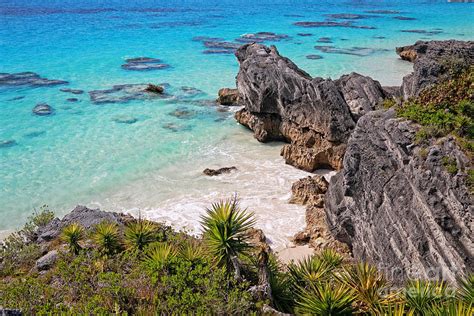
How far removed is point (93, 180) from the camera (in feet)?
69.3

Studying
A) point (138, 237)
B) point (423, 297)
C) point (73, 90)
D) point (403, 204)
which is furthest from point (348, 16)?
point (423, 297)

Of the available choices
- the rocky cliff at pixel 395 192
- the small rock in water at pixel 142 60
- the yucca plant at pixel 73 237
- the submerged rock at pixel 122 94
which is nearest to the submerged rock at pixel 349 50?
the small rock in water at pixel 142 60

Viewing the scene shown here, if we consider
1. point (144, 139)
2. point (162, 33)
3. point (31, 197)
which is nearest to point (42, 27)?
point (162, 33)

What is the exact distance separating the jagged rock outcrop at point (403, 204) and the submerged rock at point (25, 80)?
3323cm

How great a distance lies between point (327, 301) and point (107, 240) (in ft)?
20.9

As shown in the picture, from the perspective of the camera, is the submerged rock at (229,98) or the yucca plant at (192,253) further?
the submerged rock at (229,98)

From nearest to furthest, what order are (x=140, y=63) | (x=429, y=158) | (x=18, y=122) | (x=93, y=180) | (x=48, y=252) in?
1. (x=429, y=158)
2. (x=48, y=252)
3. (x=93, y=180)
4. (x=18, y=122)
5. (x=140, y=63)

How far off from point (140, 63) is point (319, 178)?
3325cm

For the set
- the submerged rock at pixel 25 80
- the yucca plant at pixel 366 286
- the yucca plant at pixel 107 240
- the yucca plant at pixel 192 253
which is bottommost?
the submerged rock at pixel 25 80

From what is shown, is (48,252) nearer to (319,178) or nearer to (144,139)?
(319,178)

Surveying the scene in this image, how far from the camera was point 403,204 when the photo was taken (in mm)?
11008

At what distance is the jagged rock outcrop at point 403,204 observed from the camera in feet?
31.7

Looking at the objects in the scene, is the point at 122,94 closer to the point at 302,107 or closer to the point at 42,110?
the point at 42,110

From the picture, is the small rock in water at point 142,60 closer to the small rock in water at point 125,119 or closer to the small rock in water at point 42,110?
the small rock in water at point 42,110
